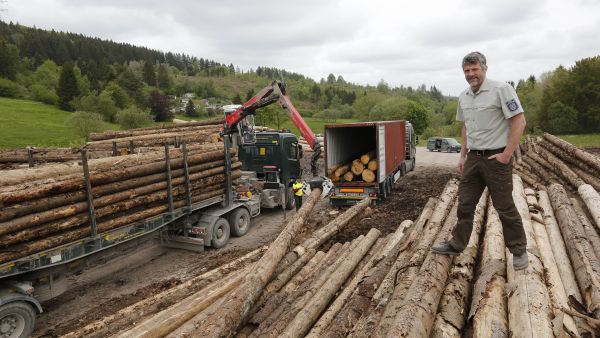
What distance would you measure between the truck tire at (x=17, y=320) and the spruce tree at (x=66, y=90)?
66420 millimetres

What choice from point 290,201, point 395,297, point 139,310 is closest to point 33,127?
point 290,201

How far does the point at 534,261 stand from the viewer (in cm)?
412

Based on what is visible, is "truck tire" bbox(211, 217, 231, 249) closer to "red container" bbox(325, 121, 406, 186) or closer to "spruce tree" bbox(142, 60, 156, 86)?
"red container" bbox(325, 121, 406, 186)

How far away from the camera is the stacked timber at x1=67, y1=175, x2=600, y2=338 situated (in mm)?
3148

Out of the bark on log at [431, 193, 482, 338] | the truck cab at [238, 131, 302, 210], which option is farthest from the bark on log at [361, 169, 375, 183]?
the bark on log at [431, 193, 482, 338]

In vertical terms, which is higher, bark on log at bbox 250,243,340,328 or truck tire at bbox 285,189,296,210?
bark on log at bbox 250,243,340,328

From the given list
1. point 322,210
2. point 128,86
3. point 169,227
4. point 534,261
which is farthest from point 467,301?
point 128,86

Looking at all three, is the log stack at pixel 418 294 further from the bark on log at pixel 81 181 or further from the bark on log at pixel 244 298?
the bark on log at pixel 81 181

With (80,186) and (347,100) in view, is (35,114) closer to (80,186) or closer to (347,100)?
(80,186)

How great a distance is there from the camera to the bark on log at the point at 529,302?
291 cm

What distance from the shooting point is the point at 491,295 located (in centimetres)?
344

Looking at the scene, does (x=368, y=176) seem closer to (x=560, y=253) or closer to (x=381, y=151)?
(x=381, y=151)

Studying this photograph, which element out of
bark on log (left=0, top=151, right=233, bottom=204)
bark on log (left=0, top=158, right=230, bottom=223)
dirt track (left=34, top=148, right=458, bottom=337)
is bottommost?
dirt track (left=34, top=148, right=458, bottom=337)

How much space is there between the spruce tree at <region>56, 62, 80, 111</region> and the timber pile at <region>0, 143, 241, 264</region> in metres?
64.0
